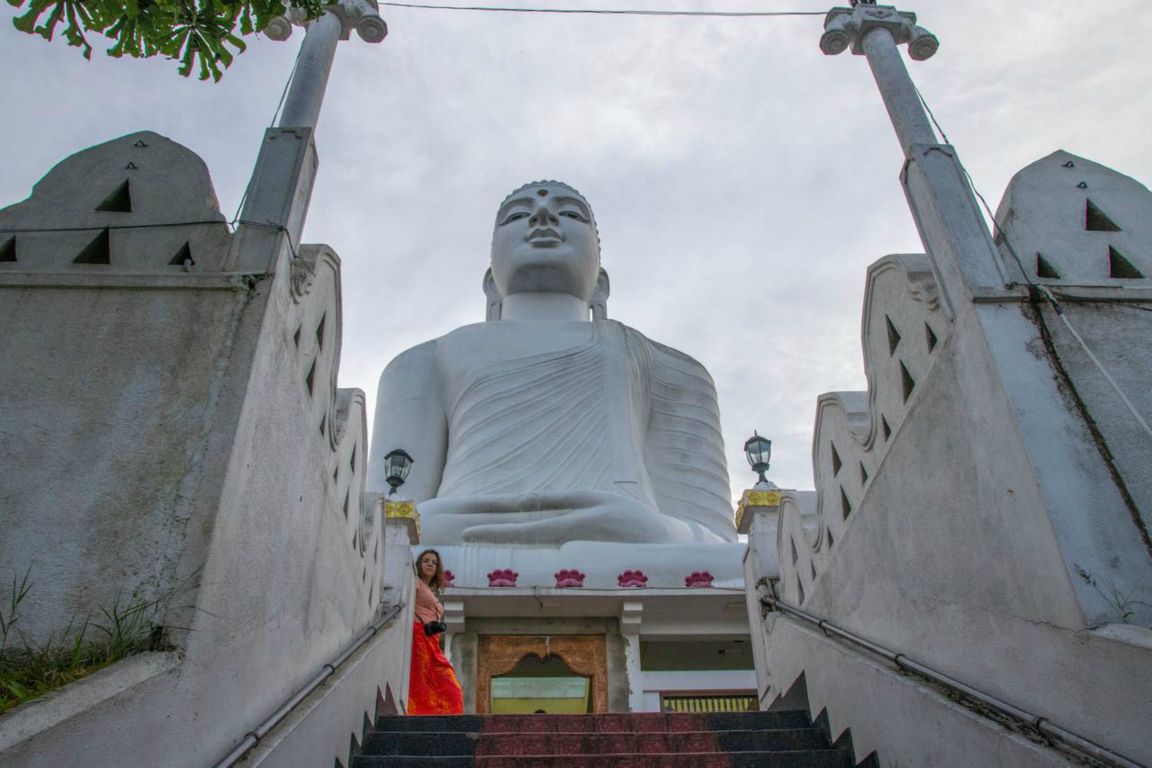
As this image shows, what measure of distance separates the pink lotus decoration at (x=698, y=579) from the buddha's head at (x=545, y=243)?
635cm

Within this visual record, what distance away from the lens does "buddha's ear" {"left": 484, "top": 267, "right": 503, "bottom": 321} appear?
15.2 metres

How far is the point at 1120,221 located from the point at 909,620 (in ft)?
6.11

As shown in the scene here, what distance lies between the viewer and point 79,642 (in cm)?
244

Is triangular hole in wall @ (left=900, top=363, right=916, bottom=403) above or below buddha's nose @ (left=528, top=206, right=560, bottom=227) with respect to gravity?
below

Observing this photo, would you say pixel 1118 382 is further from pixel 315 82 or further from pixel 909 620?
pixel 315 82

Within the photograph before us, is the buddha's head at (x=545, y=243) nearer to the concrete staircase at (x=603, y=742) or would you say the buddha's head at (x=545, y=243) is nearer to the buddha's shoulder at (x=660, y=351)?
the buddha's shoulder at (x=660, y=351)

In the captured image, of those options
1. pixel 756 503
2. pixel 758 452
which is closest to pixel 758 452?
pixel 758 452

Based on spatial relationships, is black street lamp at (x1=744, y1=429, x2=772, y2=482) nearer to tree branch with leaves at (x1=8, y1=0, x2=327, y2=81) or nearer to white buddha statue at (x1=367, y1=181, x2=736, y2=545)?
white buddha statue at (x1=367, y1=181, x2=736, y2=545)

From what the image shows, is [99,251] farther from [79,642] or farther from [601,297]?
[601,297]

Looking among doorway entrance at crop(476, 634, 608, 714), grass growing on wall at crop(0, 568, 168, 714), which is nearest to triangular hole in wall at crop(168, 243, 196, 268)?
grass growing on wall at crop(0, 568, 168, 714)

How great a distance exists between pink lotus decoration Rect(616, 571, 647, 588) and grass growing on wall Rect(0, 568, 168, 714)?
615 cm

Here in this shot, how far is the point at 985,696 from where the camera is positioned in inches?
118

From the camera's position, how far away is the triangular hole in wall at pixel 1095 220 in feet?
12.8

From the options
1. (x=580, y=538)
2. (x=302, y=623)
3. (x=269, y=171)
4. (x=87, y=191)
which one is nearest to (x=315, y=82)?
(x=269, y=171)
